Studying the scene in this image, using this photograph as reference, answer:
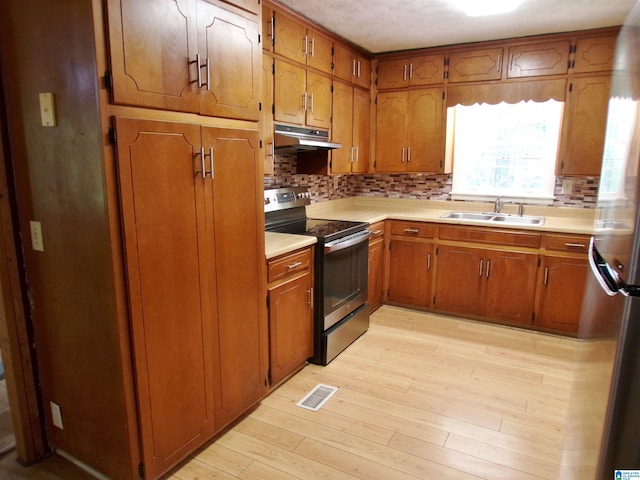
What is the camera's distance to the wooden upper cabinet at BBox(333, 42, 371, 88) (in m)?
3.61

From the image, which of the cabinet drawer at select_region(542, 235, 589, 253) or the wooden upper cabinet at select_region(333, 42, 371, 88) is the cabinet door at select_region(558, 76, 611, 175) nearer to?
the cabinet drawer at select_region(542, 235, 589, 253)

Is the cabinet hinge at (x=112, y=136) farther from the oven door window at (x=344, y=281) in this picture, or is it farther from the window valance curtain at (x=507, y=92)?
the window valance curtain at (x=507, y=92)

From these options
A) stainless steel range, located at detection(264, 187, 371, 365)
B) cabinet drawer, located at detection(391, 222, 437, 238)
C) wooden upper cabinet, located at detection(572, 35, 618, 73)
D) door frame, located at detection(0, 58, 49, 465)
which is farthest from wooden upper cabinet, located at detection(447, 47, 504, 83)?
door frame, located at detection(0, 58, 49, 465)

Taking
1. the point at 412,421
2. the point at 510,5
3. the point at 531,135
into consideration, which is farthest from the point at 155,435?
the point at 531,135

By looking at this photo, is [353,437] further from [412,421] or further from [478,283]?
[478,283]

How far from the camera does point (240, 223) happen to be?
210 cm

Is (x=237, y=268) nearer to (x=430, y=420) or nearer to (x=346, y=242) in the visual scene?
(x=346, y=242)

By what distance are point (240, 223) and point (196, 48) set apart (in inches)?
31.7

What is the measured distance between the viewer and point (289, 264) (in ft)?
8.39

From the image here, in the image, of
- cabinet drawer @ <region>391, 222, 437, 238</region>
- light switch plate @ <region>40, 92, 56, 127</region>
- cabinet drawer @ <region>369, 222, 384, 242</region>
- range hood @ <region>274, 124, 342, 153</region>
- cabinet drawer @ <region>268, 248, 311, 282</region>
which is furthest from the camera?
cabinet drawer @ <region>391, 222, 437, 238</region>

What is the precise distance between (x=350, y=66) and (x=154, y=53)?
2570mm

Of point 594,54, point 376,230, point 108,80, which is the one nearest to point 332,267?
point 376,230

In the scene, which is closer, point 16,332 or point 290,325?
point 16,332

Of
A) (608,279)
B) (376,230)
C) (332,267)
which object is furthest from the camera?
(376,230)
